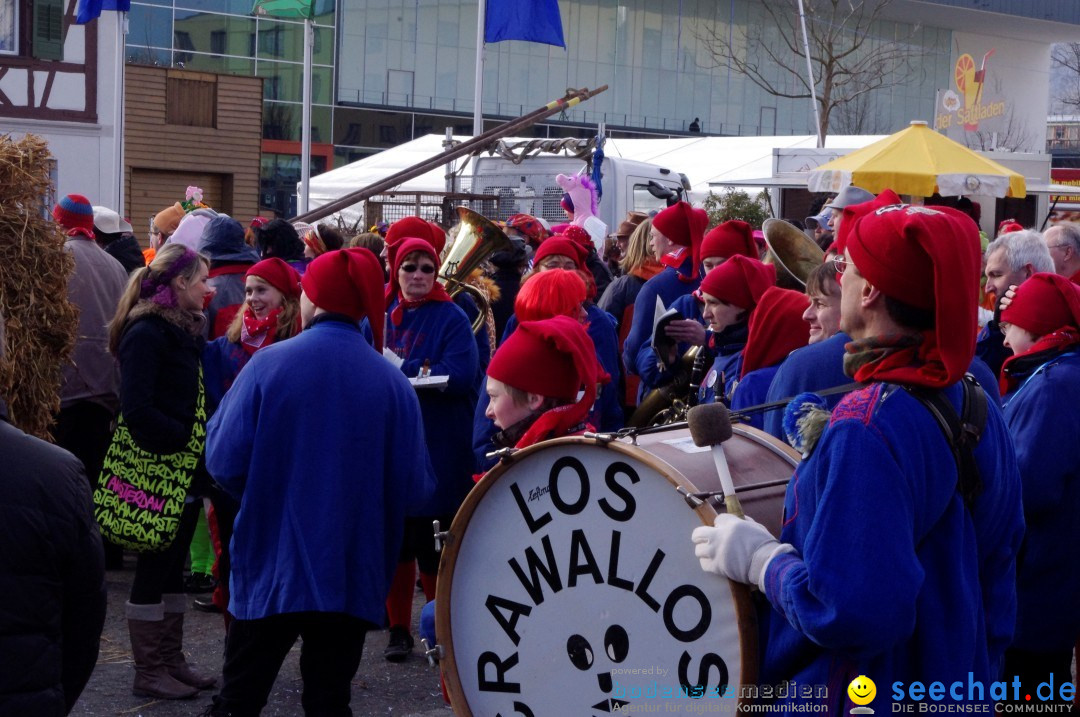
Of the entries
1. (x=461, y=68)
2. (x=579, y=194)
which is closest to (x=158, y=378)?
(x=579, y=194)

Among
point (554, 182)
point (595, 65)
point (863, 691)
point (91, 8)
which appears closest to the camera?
point (863, 691)

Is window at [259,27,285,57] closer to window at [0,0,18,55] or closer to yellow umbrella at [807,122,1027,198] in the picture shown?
window at [0,0,18,55]

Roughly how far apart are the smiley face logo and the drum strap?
15.6 inches

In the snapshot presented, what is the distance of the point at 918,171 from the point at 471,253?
209 inches

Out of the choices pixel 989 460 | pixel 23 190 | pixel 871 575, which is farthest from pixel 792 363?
pixel 23 190

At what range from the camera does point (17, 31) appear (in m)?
17.0

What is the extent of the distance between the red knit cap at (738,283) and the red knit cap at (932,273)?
2.56 metres

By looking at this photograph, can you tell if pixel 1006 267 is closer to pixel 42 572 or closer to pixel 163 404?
pixel 163 404

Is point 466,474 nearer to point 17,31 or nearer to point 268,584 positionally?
point 268,584

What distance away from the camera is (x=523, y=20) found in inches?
643

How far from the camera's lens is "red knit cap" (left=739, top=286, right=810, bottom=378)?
461cm

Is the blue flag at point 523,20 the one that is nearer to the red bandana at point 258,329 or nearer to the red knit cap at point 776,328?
the red bandana at point 258,329

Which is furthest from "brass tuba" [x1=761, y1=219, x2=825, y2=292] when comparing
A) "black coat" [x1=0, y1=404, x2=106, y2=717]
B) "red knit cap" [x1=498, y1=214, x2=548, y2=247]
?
"red knit cap" [x1=498, y1=214, x2=548, y2=247]

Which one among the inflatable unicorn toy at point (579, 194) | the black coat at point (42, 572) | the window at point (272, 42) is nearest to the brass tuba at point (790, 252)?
the black coat at point (42, 572)
